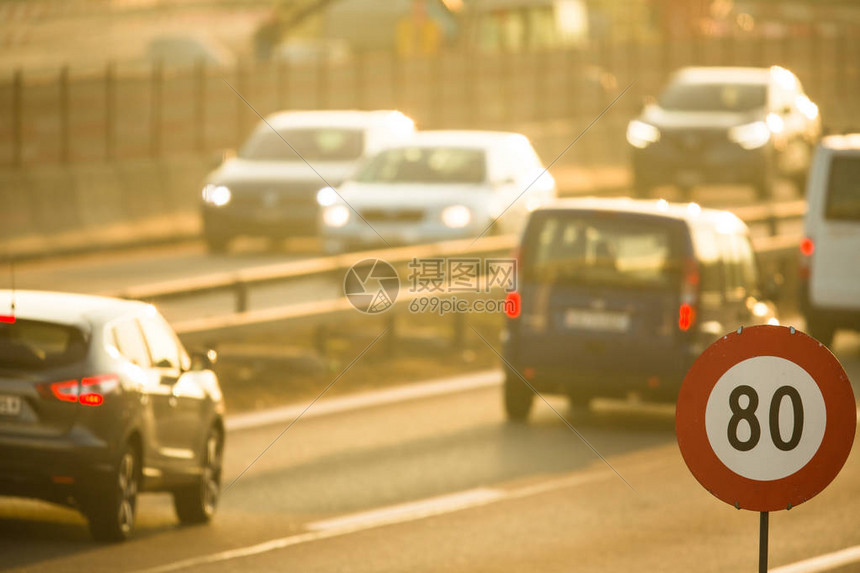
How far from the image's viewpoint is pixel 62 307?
11008 mm

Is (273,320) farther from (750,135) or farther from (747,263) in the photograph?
(750,135)

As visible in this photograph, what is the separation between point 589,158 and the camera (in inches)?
1467

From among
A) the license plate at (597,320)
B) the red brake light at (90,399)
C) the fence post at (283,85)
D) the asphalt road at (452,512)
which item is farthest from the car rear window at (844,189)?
the fence post at (283,85)

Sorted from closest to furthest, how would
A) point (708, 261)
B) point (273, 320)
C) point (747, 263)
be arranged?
point (708, 261)
point (747, 263)
point (273, 320)

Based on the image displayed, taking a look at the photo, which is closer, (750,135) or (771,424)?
(771,424)

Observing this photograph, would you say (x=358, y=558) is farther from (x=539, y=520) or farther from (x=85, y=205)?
(x=85, y=205)

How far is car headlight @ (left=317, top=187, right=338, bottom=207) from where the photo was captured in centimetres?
2255

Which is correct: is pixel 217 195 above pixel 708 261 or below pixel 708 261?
below

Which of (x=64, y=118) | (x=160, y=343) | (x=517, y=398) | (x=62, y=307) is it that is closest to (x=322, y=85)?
(x=64, y=118)

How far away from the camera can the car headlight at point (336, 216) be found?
2208 cm

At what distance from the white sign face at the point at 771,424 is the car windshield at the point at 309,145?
1954cm

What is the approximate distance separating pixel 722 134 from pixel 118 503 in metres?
21.9

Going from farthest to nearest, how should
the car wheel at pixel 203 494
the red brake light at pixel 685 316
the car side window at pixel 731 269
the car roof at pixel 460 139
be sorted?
the car roof at pixel 460 139, the car side window at pixel 731 269, the red brake light at pixel 685 316, the car wheel at pixel 203 494

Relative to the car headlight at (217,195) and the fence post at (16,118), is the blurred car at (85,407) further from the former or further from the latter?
the fence post at (16,118)
